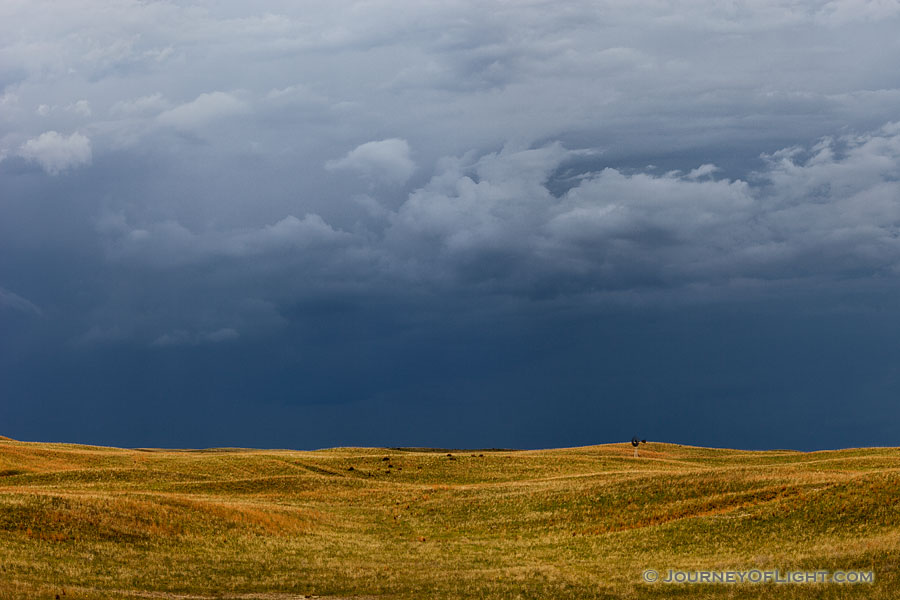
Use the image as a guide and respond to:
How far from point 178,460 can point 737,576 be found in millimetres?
69231

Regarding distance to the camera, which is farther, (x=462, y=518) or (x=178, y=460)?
(x=178, y=460)

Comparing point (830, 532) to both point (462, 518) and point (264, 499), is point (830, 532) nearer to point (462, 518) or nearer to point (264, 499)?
point (462, 518)

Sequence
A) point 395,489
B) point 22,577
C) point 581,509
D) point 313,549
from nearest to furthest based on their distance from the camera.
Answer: point 22,577, point 313,549, point 581,509, point 395,489

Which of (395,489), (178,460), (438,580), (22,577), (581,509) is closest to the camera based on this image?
(22,577)

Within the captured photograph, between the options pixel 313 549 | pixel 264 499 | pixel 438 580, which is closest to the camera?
pixel 438 580

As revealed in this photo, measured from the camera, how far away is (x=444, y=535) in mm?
52812

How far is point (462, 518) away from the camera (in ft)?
193

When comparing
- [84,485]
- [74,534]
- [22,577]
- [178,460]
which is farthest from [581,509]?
[178,460]

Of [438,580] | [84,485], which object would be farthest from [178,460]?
[438,580]

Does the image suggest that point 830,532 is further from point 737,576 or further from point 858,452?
point 858,452

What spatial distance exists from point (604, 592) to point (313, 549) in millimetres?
18848

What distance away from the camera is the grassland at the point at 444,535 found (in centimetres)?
3441

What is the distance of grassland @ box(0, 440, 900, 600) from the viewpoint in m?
34.4

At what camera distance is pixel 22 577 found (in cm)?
3278
